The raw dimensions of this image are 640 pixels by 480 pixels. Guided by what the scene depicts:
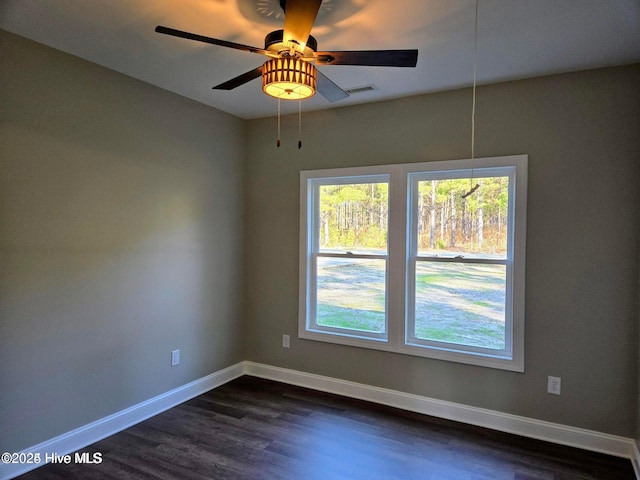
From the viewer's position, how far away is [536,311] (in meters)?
2.87

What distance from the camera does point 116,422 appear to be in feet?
9.49

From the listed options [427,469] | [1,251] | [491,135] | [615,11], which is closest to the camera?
[615,11]

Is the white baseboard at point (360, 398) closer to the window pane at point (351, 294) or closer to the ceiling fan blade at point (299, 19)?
the window pane at point (351, 294)

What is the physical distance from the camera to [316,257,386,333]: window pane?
3535 mm

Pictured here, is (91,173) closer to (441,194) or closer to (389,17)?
(389,17)

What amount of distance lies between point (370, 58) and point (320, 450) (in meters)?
2.42

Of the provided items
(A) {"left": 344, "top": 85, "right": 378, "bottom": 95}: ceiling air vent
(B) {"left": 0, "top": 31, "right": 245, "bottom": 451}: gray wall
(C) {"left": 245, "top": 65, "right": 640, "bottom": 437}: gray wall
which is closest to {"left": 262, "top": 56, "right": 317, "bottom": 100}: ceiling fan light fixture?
(A) {"left": 344, "top": 85, "right": 378, "bottom": 95}: ceiling air vent

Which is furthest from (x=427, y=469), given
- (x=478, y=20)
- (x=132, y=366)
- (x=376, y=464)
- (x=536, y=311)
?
(x=478, y=20)

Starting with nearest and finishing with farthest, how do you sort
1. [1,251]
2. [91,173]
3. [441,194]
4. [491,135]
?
[1,251] → [91,173] → [491,135] → [441,194]

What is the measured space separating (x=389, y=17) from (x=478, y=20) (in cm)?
47

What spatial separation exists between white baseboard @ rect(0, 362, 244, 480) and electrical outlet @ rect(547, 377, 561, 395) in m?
2.76

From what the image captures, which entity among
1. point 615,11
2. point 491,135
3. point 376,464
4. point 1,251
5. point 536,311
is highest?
point 615,11

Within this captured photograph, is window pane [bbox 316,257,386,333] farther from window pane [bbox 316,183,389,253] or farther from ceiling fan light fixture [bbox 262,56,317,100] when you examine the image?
ceiling fan light fixture [bbox 262,56,317,100]

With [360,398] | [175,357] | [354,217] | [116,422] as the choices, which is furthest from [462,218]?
[116,422]
